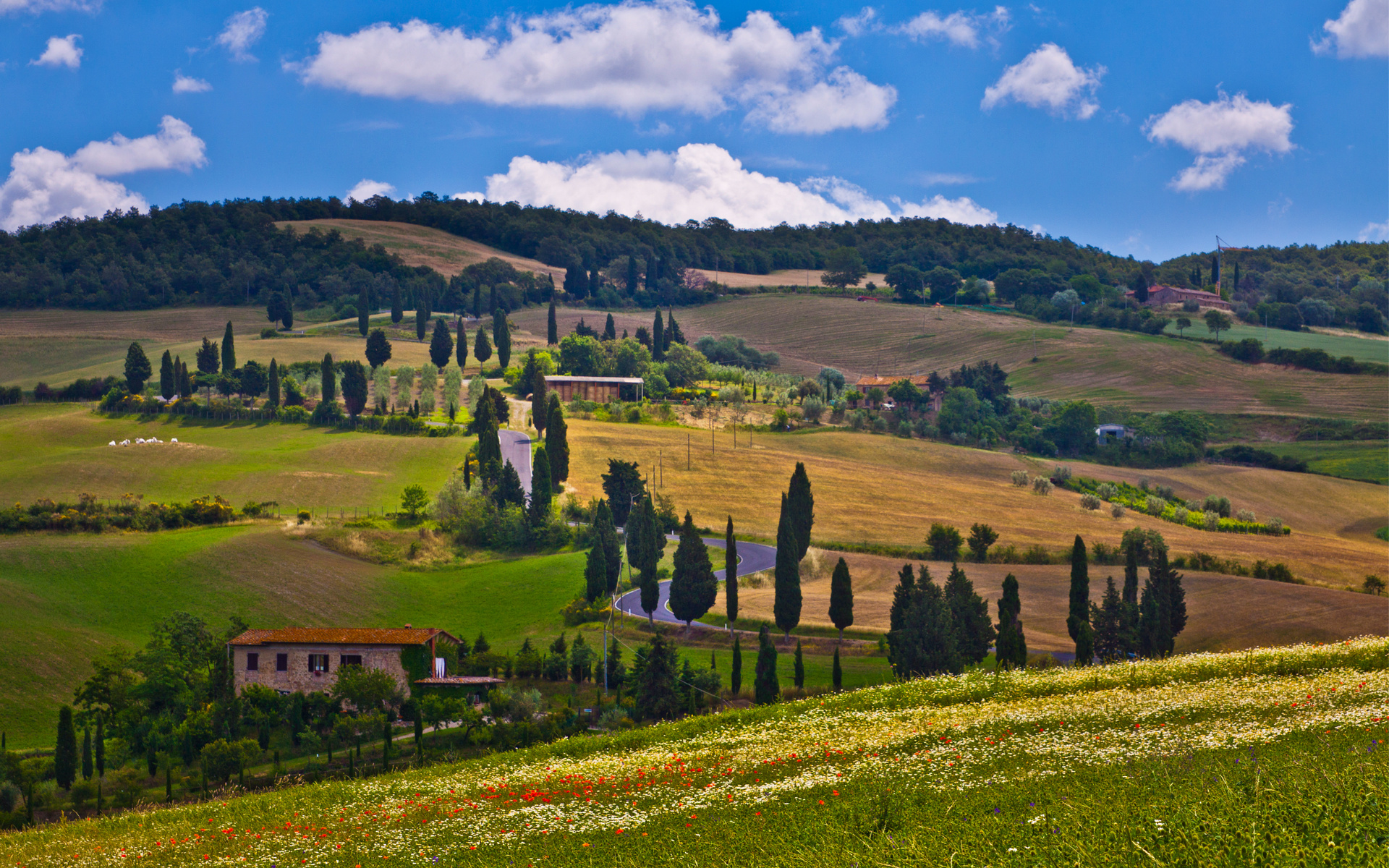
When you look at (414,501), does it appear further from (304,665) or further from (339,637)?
(304,665)

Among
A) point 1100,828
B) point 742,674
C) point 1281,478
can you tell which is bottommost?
point 742,674

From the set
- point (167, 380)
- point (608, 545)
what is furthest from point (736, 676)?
point (167, 380)

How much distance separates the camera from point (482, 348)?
5369 inches

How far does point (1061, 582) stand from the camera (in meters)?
75.3

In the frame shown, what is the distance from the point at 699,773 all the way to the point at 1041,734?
560cm

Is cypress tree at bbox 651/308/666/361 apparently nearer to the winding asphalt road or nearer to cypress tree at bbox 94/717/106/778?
the winding asphalt road

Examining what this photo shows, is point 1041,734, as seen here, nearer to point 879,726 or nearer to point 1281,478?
point 879,726

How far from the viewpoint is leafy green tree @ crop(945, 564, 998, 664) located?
60.0m

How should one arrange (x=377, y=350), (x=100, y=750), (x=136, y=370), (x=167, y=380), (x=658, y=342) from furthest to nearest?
1. (x=658, y=342)
2. (x=377, y=350)
3. (x=167, y=380)
4. (x=136, y=370)
5. (x=100, y=750)

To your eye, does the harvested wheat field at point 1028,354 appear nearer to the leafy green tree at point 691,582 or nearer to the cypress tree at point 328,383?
the cypress tree at point 328,383

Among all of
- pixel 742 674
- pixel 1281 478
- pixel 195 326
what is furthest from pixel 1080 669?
pixel 195 326

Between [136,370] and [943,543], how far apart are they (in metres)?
84.1

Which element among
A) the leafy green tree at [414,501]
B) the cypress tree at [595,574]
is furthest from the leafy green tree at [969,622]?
the leafy green tree at [414,501]

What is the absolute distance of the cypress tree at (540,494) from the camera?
270ft
